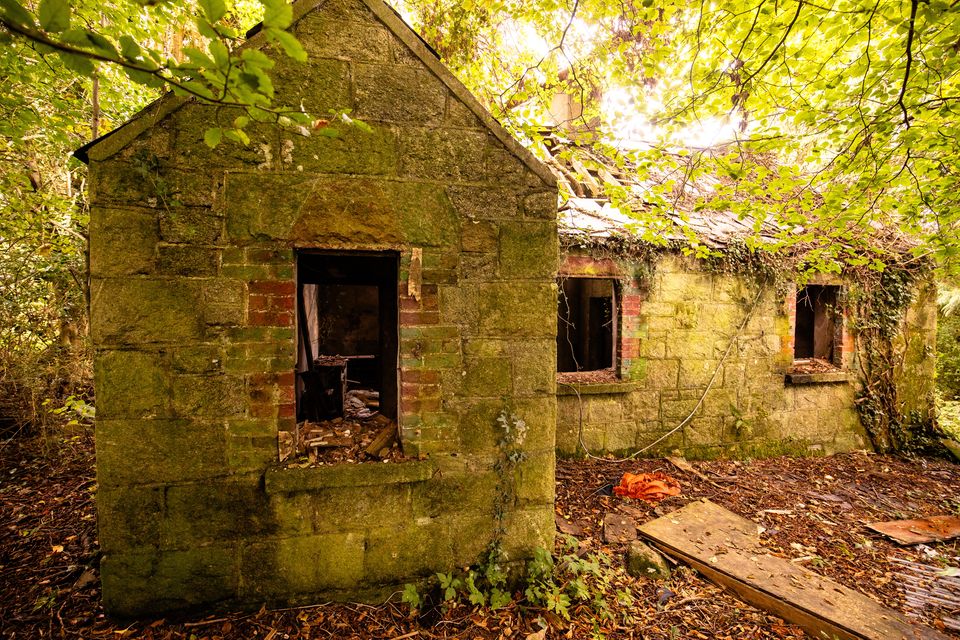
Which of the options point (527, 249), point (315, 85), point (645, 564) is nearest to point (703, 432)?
point (645, 564)

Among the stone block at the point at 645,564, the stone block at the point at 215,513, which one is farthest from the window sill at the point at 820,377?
the stone block at the point at 215,513

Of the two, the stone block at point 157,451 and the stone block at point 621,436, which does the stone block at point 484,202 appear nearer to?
the stone block at point 157,451

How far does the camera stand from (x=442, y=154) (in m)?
2.41

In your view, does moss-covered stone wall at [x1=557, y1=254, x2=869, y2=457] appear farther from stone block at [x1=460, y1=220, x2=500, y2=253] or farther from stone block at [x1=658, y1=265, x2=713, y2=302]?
stone block at [x1=460, y1=220, x2=500, y2=253]

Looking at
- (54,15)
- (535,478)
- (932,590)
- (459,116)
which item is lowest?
(932,590)

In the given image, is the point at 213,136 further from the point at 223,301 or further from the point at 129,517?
the point at 129,517

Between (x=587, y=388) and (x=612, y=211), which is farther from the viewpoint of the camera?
(x=612, y=211)

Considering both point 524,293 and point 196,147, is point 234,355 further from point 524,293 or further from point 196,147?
point 524,293

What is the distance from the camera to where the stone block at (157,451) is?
2.12 meters

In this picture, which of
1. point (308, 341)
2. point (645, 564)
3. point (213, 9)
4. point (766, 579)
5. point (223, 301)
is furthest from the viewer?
point (308, 341)

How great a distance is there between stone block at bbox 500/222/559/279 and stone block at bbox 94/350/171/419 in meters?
2.01

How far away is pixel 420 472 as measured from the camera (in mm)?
2400

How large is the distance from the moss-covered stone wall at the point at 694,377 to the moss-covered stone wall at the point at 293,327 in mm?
2537

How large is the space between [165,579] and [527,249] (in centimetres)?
280
